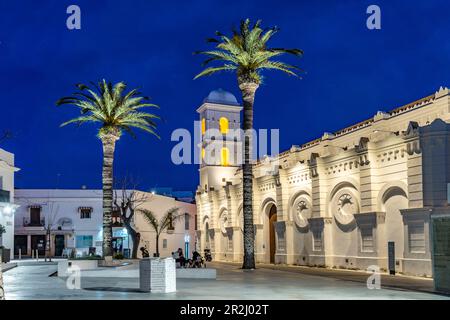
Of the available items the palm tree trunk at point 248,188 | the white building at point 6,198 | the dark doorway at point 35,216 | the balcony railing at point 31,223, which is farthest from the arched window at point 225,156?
the palm tree trunk at point 248,188

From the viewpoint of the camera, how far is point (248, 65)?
119ft

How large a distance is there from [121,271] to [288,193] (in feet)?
60.6

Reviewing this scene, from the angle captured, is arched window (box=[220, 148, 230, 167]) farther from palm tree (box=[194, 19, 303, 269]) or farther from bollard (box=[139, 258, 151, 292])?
bollard (box=[139, 258, 151, 292])

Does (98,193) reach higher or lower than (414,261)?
higher

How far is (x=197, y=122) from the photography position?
68.1 metres

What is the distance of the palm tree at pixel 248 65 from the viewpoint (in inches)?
1404

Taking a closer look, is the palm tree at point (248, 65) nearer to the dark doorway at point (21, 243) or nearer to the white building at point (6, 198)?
the white building at point (6, 198)

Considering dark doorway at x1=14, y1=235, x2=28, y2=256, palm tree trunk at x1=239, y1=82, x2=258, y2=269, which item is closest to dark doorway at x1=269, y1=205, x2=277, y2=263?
palm tree trunk at x1=239, y1=82, x2=258, y2=269

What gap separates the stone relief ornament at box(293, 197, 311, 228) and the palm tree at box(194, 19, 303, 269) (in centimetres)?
687

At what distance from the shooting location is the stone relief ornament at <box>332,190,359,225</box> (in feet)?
118

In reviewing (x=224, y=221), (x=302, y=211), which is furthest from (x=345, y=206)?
(x=224, y=221)

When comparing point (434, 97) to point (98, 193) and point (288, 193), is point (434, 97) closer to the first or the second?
point (288, 193)

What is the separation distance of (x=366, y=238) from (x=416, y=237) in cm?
481
